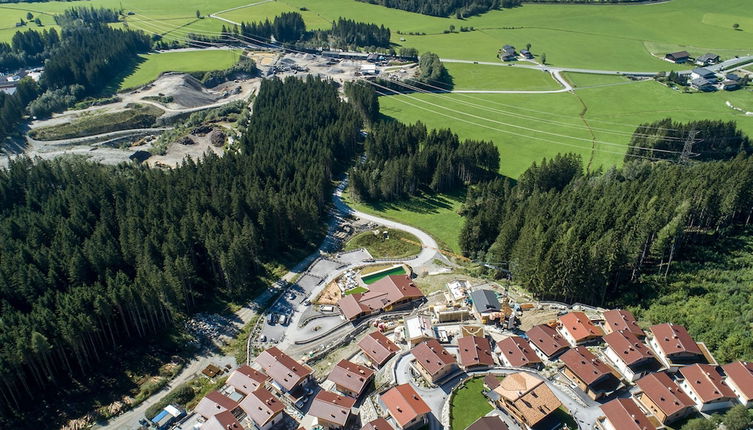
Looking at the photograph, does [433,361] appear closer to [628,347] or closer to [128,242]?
[628,347]

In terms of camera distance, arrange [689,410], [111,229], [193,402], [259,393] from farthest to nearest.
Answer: [111,229]
[193,402]
[259,393]
[689,410]

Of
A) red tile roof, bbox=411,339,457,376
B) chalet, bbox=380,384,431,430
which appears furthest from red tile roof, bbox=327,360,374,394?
red tile roof, bbox=411,339,457,376

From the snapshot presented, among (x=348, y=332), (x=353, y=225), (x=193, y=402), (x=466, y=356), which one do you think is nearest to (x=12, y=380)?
(x=193, y=402)

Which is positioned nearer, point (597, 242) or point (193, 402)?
point (193, 402)

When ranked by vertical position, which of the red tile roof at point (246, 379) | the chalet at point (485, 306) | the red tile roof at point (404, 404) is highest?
the chalet at point (485, 306)

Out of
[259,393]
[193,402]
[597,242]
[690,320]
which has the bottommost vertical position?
[193,402]

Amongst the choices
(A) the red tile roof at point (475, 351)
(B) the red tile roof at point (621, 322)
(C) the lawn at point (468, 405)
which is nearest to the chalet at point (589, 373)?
(B) the red tile roof at point (621, 322)

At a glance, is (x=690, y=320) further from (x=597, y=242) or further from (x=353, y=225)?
(x=353, y=225)

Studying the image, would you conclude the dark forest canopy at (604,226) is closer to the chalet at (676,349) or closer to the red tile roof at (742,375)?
the chalet at (676,349)
